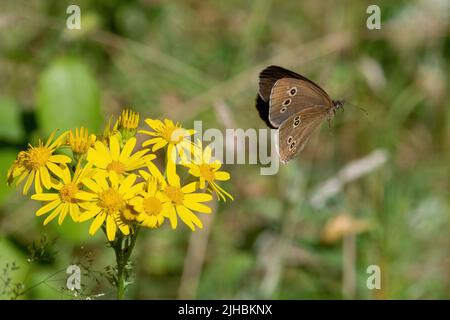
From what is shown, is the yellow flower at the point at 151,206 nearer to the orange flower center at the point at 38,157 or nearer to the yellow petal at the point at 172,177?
the yellow petal at the point at 172,177

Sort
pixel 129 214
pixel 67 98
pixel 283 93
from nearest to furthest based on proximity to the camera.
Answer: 1. pixel 129 214
2. pixel 283 93
3. pixel 67 98

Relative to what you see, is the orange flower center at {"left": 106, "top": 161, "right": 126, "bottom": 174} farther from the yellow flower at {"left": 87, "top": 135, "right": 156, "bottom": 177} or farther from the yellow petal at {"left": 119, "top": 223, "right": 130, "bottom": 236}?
the yellow petal at {"left": 119, "top": 223, "right": 130, "bottom": 236}

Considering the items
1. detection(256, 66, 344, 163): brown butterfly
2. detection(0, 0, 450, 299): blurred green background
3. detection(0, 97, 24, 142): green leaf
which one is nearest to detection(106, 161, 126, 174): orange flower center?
detection(256, 66, 344, 163): brown butterfly

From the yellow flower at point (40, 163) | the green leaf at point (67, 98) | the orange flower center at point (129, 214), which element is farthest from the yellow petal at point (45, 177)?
the green leaf at point (67, 98)

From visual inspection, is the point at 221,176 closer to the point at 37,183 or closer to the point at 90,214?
the point at 90,214

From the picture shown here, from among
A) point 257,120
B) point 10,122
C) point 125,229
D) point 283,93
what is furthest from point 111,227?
point 257,120

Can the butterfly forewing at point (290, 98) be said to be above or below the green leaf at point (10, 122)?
below
